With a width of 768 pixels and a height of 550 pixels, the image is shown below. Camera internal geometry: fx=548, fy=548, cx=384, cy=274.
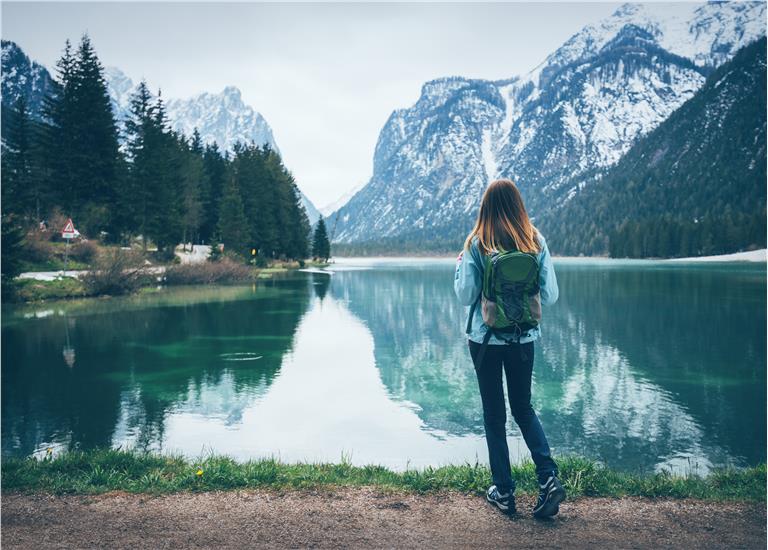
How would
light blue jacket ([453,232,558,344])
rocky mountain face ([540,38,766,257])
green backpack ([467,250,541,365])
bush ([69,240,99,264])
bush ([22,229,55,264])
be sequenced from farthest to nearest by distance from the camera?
1. rocky mountain face ([540,38,766,257])
2. bush ([69,240,99,264])
3. bush ([22,229,55,264])
4. light blue jacket ([453,232,558,344])
5. green backpack ([467,250,541,365])

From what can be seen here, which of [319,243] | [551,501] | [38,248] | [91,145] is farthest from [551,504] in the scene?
[319,243]

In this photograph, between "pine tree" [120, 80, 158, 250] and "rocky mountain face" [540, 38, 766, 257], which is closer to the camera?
"pine tree" [120, 80, 158, 250]

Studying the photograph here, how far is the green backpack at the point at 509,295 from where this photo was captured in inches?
191

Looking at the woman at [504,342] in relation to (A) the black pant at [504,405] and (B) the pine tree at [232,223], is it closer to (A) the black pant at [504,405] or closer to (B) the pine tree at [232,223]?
(A) the black pant at [504,405]

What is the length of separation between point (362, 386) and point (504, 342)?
35.2 feet

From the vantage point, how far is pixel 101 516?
5.11m

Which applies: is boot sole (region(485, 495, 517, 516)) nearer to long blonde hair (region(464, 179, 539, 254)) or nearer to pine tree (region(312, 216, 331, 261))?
long blonde hair (region(464, 179, 539, 254))

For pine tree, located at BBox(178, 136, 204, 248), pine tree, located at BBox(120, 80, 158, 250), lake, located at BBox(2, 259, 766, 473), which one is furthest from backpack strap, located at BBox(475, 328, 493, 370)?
pine tree, located at BBox(178, 136, 204, 248)

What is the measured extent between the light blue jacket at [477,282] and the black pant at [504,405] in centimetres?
10

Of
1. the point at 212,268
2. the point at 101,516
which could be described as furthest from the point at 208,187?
the point at 101,516

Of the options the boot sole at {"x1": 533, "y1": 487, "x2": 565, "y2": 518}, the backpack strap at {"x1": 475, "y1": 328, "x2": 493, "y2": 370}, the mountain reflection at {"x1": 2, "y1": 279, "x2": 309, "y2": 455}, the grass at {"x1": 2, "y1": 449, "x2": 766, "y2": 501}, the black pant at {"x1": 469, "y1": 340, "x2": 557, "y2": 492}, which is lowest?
the mountain reflection at {"x1": 2, "y1": 279, "x2": 309, "y2": 455}

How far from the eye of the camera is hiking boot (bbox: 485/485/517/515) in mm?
5012

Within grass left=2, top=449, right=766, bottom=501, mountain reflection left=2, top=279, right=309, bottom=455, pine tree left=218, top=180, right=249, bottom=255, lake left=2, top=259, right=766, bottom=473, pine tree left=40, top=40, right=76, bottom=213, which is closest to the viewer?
grass left=2, top=449, right=766, bottom=501

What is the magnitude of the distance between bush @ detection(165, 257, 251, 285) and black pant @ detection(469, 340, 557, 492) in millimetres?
45519
